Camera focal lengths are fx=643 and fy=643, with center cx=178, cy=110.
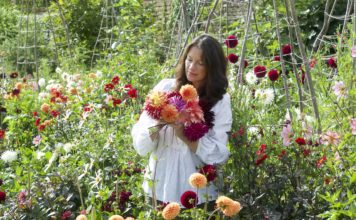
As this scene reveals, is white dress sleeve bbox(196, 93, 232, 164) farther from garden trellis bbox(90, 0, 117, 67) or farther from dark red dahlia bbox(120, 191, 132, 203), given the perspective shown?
garden trellis bbox(90, 0, 117, 67)

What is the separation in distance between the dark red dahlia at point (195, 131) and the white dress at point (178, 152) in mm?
169

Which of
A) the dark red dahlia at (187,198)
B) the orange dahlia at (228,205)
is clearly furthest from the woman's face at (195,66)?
the orange dahlia at (228,205)

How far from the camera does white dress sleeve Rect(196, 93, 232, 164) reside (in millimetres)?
2320

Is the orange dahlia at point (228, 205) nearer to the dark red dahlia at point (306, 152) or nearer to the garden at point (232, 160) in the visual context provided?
the garden at point (232, 160)

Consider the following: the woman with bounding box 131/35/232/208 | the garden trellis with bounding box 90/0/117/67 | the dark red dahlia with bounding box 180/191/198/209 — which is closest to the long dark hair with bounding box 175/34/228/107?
the woman with bounding box 131/35/232/208

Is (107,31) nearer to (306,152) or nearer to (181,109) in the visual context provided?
(306,152)

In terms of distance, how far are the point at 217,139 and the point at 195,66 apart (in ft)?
0.97

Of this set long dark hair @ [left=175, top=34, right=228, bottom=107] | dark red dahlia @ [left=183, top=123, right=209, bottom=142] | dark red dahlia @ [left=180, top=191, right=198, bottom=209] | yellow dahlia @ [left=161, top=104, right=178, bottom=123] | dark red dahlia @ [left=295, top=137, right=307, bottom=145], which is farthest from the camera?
long dark hair @ [left=175, top=34, right=228, bottom=107]

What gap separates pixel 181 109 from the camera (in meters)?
2.04

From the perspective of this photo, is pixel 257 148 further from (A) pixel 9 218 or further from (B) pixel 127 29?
(B) pixel 127 29

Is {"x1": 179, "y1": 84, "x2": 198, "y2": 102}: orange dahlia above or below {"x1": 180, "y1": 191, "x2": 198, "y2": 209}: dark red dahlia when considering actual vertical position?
above

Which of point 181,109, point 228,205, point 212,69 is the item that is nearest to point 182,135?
point 181,109

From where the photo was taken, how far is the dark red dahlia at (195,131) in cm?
214

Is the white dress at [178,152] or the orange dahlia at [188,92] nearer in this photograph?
the orange dahlia at [188,92]
